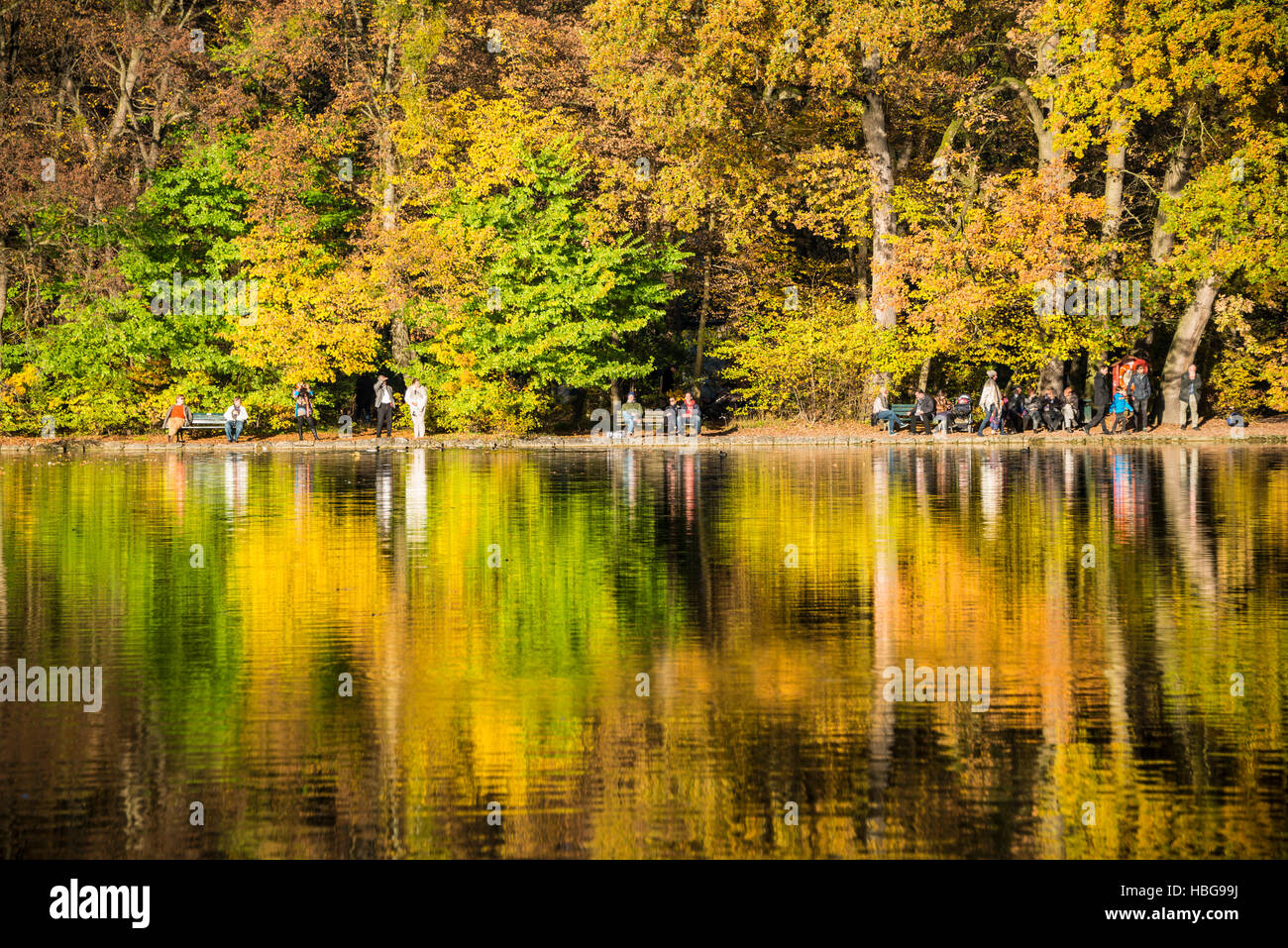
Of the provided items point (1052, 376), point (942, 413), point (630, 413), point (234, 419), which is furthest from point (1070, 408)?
point (234, 419)

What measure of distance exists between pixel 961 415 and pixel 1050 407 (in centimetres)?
250

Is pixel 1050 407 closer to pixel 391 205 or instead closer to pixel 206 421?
pixel 391 205

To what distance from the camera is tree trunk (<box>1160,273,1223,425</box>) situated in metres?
43.7

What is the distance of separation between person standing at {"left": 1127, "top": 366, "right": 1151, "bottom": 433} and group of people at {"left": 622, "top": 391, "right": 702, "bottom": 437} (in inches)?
477

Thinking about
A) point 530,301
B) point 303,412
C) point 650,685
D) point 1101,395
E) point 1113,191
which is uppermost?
point 1113,191

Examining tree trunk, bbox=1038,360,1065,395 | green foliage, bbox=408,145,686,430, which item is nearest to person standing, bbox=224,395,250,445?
green foliage, bbox=408,145,686,430

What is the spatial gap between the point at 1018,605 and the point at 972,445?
94.9 ft

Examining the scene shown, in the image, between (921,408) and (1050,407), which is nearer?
(1050,407)

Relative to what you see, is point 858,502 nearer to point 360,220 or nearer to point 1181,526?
point 1181,526

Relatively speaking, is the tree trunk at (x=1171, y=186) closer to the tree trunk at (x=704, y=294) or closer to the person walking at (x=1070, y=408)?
the person walking at (x=1070, y=408)

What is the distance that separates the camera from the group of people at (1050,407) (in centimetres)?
4231

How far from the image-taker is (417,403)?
43.8 metres

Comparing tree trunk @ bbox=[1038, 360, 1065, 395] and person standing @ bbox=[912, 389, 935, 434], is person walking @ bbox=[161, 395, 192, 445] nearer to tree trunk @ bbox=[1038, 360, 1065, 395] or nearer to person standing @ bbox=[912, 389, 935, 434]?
person standing @ bbox=[912, 389, 935, 434]
